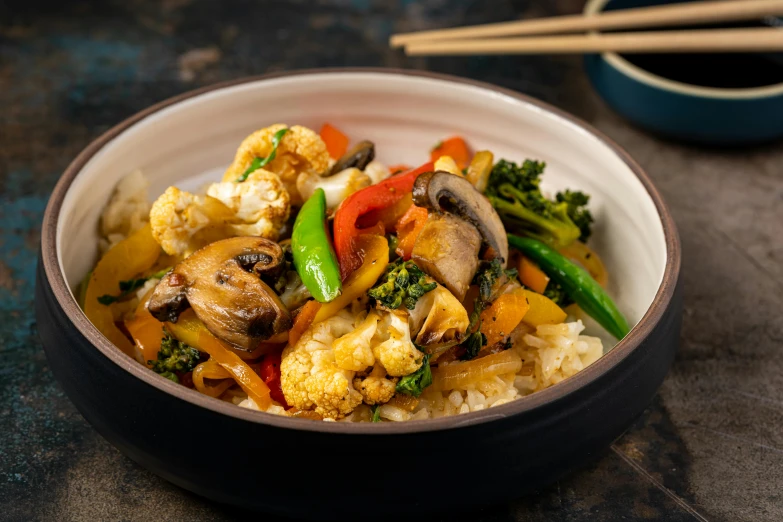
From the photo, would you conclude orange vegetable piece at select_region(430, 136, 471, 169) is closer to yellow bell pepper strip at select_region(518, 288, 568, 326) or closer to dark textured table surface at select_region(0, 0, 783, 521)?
yellow bell pepper strip at select_region(518, 288, 568, 326)

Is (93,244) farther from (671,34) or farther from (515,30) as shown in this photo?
(671,34)

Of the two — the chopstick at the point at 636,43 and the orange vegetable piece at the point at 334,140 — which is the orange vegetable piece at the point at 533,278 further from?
the chopstick at the point at 636,43

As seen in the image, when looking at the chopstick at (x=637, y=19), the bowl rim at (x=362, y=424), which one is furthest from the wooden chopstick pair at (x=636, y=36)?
the bowl rim at (x=362, y=424)

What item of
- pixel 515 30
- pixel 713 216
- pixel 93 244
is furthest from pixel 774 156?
pixel 93 244

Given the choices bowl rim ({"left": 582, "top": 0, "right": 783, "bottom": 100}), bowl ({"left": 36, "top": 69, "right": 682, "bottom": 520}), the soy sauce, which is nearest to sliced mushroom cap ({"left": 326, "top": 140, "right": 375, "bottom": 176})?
bowl ({"left": 36, "top": 69, "right": 682, "bottom": 520})

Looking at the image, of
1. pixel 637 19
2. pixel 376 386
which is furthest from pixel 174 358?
pixel 637 19

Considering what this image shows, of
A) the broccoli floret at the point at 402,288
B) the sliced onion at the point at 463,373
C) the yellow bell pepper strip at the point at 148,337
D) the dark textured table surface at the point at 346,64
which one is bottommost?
the dark textured table surface at the point at 346,64

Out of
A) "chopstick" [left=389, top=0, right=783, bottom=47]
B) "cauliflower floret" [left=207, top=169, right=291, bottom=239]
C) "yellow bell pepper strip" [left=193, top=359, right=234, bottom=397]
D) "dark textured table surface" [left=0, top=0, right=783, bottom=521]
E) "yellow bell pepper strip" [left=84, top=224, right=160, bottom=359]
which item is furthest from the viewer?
"chopstick" [left=389, top=0, right=783, bottom=47]
